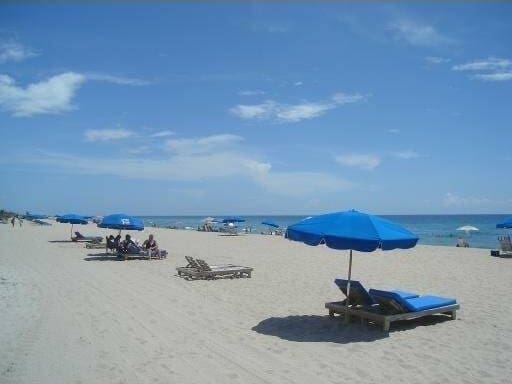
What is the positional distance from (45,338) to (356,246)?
476 centimetres

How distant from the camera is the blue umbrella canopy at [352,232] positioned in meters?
6.71

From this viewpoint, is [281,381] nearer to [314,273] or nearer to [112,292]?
[112,292]

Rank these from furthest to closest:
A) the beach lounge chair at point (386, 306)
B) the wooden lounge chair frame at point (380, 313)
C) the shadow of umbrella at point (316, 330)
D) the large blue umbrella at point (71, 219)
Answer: the large blue umbrella at point (71, 219) → the beach lounge chair at point (386, 306) → the wooden lounge chair frame at point (380, 313) → the shadow of umbrella at point (316, 330)

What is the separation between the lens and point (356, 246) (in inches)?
265

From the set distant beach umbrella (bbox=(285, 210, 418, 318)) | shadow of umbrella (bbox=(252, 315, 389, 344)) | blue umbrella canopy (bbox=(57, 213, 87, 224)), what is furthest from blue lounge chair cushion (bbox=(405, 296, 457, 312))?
blue umbrella canopy (bbox=(57, 213, 87, 224))

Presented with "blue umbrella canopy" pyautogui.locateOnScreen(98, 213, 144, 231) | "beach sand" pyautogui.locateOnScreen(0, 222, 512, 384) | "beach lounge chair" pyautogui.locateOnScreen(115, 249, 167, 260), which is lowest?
"beach sand" pyautogui.locateOnScreen(0, 222, 512, 384)

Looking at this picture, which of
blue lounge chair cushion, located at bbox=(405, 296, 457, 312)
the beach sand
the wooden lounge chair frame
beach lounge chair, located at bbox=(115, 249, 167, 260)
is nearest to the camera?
the beach sand

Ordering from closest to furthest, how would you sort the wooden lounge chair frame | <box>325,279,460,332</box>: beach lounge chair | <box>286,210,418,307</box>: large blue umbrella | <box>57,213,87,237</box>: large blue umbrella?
<box>286,210,418,307</box>: large blue umbrella < the wooden lounge chair frame < <box>325,279,460,332</box>: beach lounge chair < <box>57,213,87,237</box>: large blue umbrella

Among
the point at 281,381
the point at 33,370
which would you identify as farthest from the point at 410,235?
the point at 33,370

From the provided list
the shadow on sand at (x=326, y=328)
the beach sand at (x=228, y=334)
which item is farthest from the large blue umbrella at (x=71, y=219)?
the shadow on sand at (x=326, y=328)

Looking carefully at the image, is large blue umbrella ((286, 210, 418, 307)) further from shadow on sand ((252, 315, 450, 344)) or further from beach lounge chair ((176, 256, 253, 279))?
beach lounge chair ((176, 256, 253, 279))

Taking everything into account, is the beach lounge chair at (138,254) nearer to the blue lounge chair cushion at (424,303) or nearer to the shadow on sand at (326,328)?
the shadow on sand at (326,328)

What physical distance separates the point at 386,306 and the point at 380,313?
7.5 inches

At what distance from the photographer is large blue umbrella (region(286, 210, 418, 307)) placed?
22.0 feet
